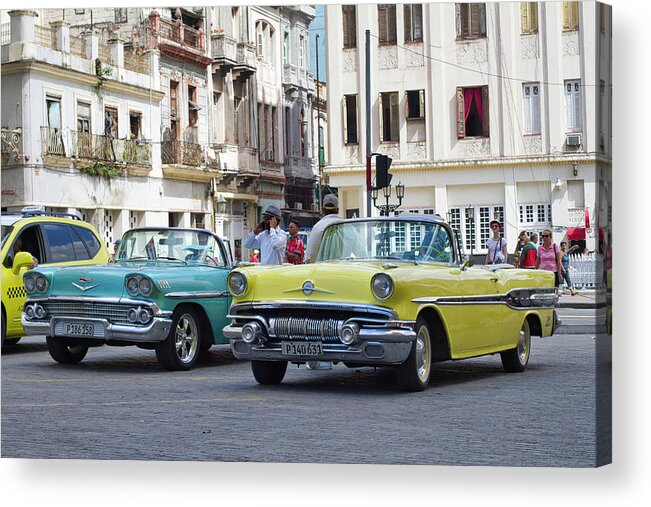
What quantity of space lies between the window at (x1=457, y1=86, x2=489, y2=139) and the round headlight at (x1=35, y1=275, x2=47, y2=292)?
3.46 m

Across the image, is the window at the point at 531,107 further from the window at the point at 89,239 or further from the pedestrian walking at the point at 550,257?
the window at the point at 89,239

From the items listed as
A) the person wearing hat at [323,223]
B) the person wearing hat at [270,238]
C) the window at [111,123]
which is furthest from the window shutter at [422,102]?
the window at [111,123]

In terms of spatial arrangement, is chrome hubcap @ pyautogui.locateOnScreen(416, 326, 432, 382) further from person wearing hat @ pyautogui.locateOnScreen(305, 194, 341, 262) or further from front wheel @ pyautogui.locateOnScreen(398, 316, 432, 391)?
person wearing hat @ pyautogui.locateOnScreen(305, 194, 341, 262)

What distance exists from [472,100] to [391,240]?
1.10 m

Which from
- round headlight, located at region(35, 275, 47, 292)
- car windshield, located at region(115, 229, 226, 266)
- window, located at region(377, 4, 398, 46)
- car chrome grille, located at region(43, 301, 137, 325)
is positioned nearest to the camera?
window, located at region(377, 4, 398, 46)

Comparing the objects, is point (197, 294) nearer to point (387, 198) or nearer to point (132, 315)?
point (132, 315)

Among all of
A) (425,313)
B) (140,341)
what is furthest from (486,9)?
(140,341)

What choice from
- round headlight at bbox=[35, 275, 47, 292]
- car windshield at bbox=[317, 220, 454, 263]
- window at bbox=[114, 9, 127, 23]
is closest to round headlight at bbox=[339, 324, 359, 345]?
car windshield at bbox=[317, 220, 454, 263]

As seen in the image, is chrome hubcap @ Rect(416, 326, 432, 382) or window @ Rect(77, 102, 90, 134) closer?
chrome hubcap @ Rect(416, 326, 432, 382)

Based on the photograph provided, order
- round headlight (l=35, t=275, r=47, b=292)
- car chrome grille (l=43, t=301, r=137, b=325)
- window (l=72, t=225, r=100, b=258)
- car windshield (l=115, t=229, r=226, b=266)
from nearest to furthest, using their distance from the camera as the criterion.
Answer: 1. car windshield (l=115, t=229, r=226, b=266)
2. window (l=72, t=225, r=100, b=258)
3. car chrome grille (l=43, t=301, r=137, b=325)
4. round headlight (l=35, t=275, r=47, b=292)

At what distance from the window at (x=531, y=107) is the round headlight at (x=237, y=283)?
7.03 ft

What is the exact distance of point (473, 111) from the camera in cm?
1057

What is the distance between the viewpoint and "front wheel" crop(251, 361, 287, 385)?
10.9 meters

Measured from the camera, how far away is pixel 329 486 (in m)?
9.82
